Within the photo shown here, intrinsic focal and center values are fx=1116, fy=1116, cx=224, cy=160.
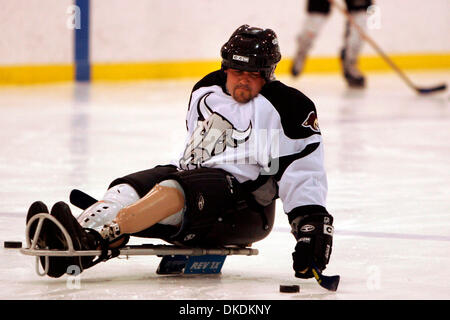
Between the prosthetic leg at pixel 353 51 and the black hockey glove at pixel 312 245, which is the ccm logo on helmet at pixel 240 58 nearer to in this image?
the black hockey glove at pixel 312 245

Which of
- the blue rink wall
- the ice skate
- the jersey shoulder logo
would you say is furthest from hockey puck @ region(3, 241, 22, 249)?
the ice skate

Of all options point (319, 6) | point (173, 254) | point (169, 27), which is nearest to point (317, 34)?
point (319, 6)

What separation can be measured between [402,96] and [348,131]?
316 cm

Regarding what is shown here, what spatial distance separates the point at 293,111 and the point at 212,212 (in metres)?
0.35

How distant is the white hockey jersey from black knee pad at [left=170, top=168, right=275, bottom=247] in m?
0.05

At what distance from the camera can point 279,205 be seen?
439cm

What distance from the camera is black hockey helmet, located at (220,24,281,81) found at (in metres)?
3.02

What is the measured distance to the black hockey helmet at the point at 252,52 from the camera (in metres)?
3.02

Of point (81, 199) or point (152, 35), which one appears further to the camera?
point (152, 35)

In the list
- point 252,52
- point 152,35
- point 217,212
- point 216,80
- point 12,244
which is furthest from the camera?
point 152,35

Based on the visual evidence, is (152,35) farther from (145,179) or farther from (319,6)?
(145,179)

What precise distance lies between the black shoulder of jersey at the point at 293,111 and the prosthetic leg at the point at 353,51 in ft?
24.7

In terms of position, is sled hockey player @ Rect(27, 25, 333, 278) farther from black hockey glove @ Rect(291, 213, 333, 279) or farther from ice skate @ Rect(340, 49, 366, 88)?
ice skate @ Rect(340, 49, 366, 88)

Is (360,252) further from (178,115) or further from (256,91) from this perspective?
(178,115)
